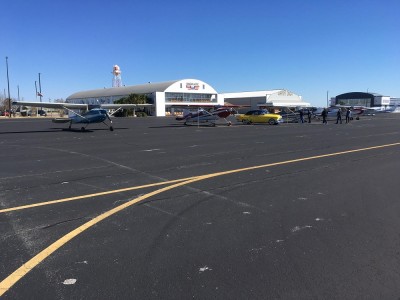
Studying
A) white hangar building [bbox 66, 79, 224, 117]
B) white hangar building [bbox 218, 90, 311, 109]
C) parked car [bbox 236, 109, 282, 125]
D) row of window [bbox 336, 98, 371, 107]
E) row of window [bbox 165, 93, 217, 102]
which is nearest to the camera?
parked car [bbox 236, 109, 282, 125]

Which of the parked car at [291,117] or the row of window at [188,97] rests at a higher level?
the row of window at [188,97]

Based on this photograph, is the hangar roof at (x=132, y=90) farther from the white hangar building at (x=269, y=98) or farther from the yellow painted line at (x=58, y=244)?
the yellow painted line at (x=58, y=244)

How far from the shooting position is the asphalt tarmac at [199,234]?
11.6ft

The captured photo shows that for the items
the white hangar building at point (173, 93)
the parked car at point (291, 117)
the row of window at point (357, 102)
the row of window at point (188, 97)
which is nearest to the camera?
the parked car at point (291, 117)

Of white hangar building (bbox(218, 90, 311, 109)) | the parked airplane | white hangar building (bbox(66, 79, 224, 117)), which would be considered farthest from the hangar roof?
the parked airplane

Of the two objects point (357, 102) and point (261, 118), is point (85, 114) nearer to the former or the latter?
point (261, 118)

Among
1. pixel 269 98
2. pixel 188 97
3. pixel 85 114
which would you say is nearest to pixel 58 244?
pixel 85 114

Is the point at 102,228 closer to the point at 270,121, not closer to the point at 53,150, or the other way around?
the point at 53,150

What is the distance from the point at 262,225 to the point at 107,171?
5611 millimetres

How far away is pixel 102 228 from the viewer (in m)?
5.12

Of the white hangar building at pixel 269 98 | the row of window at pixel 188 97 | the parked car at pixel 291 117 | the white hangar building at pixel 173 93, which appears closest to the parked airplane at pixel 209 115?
the parked car at pixel 291 117

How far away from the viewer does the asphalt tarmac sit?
354cm

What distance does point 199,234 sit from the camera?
491cm

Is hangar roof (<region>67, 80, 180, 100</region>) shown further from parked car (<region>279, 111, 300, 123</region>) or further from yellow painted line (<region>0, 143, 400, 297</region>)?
yellow painted line (<region>0, 143, 400, 297</region>)
